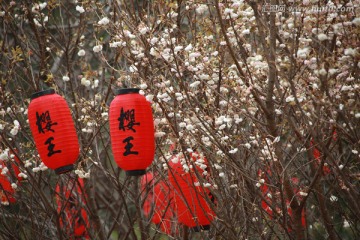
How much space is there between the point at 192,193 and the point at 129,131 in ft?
3.46

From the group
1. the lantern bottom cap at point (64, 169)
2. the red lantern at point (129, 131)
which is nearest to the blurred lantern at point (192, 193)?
the red lantern at point (129, 131)

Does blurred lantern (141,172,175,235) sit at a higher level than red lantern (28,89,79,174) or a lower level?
lower

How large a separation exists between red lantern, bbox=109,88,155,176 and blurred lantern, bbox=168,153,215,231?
49 centimetres

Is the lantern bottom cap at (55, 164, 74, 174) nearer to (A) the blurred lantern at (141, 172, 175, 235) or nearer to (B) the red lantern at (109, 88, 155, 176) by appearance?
(B) the red lantern at (109, 88, 155, 176)

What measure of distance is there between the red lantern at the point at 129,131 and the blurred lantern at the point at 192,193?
1.60 ft

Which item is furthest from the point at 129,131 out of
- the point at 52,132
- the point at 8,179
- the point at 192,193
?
the point at 8,179

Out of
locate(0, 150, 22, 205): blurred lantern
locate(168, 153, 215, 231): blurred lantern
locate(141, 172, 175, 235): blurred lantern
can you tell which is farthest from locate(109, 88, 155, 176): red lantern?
locate(0, 150, 22, 205): blurred lantern

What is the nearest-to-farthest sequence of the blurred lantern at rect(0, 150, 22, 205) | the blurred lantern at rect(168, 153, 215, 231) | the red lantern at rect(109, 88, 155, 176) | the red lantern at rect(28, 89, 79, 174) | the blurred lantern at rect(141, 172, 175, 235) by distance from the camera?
1. the red lantern at rect(109, 88, 155, 176)
2. the red lantern at rect(28, 89, 79, 174)
3. the blurred lantern at rect(168, 153, 215, 231)
4. the blurred lantern at rect(141, 172, 175, 235)
5. the blurred lantern at rect(0, 150, 22, 205)

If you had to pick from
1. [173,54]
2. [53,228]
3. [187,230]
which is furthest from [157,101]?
[53,228]

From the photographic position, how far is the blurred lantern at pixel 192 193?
5336mm

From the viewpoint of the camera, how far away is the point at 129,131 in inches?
190

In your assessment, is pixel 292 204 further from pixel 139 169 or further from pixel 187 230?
pixel 187 230

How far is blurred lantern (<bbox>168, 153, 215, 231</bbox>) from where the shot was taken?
210 inches

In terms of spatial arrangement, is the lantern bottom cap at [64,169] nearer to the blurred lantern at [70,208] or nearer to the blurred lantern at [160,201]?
the blurred lantern at [160,201]
